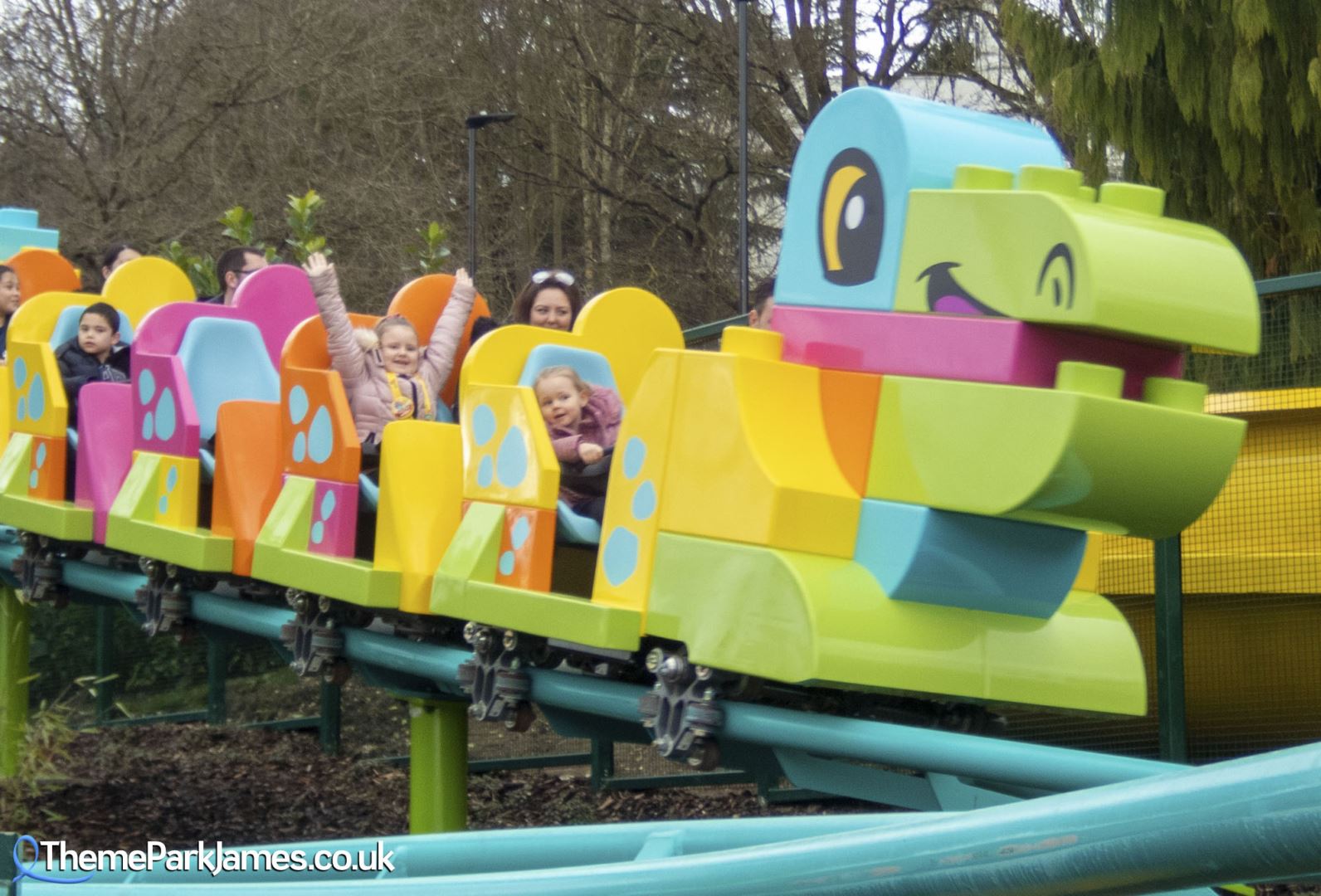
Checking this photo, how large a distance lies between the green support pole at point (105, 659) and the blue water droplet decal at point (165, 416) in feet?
14.5

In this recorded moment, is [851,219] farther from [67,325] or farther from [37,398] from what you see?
[67,325]

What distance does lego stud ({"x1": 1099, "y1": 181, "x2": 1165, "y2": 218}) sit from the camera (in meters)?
2.99

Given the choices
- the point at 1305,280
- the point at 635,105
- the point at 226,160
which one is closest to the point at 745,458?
the point at 1305,280

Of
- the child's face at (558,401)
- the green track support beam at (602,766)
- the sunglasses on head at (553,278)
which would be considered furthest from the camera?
the green track support beam at (602,766)

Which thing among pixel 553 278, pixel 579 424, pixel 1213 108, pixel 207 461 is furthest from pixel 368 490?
pixel 1213 108

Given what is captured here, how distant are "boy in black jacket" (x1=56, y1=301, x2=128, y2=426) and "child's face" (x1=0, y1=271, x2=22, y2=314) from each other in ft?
3.39

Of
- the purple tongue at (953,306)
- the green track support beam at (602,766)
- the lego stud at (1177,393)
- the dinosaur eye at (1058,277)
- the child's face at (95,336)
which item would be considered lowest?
the green track support beam at (602,766)

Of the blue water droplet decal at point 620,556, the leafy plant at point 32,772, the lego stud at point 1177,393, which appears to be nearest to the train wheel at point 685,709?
the blue water droplet decal at point 620,556

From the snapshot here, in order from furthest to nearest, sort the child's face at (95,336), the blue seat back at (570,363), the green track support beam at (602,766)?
the green track support beam at (602,766) → the child's face at (95,336) → the blue seat back at (570,363)

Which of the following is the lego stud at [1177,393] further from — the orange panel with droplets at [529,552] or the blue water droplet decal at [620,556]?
the orange panel with droplets at [529,552]

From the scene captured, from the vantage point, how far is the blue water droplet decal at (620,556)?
3.53 metres

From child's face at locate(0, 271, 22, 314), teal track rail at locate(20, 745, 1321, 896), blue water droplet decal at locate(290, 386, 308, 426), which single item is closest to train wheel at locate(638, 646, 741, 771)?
teal track rail at locate(20, 745, 1321, 896)

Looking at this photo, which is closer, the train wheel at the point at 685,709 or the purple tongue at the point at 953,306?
the purple tongue at the point at 953,306

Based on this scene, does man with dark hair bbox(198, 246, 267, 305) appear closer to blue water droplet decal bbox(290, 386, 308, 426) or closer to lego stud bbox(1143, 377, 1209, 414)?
blue water droplet decal bbox(290, 386, 308, 426)
